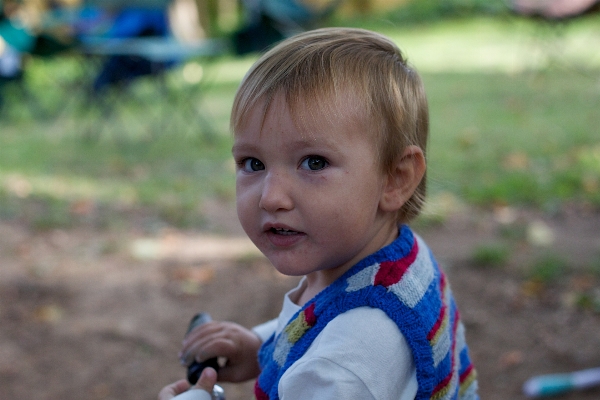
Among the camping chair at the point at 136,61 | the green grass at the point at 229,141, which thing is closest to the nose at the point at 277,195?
the green grass at the point at 229,141

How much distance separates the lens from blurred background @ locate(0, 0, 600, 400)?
3098 millimetres

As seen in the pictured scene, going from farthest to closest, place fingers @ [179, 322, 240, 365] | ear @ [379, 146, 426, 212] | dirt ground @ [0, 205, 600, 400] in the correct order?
dirt ground @ [0, 205, 600, 400]
fingers @ [179, 322, 240, 365]
ear @ [379, 146, 426, 212]

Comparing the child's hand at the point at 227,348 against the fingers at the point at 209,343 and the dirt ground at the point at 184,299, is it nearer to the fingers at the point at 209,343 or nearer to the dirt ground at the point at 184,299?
the fingers at the point at 209,343

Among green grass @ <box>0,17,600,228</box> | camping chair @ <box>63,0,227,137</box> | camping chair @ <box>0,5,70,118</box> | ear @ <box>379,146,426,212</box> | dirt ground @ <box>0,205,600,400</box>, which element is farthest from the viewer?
camping chair @ <box>63,0,227,137</box>

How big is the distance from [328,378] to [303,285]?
48cm

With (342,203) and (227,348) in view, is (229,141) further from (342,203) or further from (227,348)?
(342,203)

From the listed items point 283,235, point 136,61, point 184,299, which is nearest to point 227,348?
point 283,235

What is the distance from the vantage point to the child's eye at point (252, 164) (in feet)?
4.64

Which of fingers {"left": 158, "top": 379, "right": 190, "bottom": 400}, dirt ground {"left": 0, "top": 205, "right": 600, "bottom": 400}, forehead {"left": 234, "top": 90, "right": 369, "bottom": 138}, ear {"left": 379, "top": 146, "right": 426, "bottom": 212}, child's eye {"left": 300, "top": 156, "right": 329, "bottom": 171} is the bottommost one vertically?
dirt ground {"left": 0, "top": 205, "right": 600, "bottom": 400}

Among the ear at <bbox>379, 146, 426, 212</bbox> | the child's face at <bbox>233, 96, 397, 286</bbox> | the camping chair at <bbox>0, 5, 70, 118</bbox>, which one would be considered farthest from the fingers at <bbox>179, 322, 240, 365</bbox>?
the camping chair at <bbox>0, 5, 70, 118</bbox>

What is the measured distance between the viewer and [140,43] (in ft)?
26.3

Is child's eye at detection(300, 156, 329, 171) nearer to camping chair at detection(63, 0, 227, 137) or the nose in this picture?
the nose

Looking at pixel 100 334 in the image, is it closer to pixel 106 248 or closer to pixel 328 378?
pixel 106 248

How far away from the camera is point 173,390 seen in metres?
1.56
